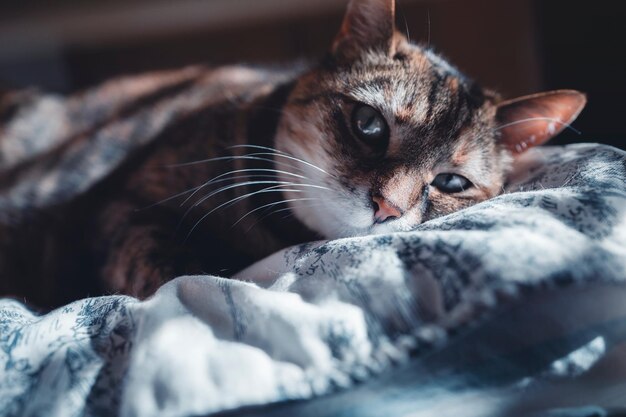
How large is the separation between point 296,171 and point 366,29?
1.20 feet

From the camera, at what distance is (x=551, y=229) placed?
708 millimetres

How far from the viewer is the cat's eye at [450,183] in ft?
3.49

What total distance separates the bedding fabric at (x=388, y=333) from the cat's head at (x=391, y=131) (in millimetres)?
216

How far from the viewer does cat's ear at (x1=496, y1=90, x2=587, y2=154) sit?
110 cm

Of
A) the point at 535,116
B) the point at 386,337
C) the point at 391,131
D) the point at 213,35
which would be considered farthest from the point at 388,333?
the point at 213,35

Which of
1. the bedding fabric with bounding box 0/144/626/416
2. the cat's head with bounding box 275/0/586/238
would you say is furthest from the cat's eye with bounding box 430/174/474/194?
the bedding fabric with bounding box 0/144/626/416

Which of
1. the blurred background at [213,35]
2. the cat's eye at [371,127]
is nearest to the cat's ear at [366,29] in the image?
the cat's eye at [371,127]

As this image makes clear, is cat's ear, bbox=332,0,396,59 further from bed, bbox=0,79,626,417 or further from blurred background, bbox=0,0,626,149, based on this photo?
blurred background, bbox=0,0,626,149

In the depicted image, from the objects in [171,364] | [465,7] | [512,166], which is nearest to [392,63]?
[512,166]

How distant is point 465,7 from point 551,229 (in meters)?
1.57

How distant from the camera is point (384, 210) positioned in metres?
0.94

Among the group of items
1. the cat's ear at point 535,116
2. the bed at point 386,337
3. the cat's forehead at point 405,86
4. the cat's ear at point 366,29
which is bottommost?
the bed at point 386,337

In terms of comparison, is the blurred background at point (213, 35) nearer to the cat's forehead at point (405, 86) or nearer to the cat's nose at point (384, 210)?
the cat's forehead at point (405, 86)

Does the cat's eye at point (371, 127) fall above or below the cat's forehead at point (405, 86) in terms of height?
below
